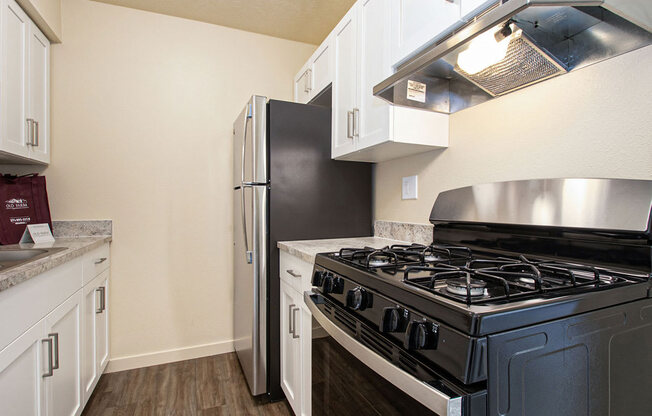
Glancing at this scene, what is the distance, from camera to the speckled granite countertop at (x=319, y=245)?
144cm

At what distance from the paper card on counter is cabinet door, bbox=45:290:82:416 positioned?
1.85ft

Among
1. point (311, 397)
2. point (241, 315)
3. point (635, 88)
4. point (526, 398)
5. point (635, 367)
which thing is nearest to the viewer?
point (526, 398)

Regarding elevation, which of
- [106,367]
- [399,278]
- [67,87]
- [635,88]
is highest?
[67,87]

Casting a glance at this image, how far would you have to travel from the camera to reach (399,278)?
0.82m

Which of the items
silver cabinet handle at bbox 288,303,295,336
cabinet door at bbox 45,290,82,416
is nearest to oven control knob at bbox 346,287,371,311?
silver cabinet handle at bbox 288,303,295,336

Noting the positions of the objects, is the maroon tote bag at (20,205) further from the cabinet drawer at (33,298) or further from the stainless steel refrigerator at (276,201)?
the stainless steel refrigerator at (276,201)

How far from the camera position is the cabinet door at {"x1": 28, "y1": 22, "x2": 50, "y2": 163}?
6.21 feet

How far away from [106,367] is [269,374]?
1.24 metres

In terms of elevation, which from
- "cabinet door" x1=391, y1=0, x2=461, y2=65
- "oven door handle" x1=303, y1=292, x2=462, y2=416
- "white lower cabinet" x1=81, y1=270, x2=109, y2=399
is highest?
"cabinet door" x1=391, y1=0, x2=461, y2=65

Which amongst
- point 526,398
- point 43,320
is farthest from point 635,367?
point 43,320

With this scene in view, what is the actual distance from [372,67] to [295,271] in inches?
40.6

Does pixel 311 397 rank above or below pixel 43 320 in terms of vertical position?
below

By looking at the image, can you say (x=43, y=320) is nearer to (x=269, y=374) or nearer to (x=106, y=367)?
(x=269, y=374)

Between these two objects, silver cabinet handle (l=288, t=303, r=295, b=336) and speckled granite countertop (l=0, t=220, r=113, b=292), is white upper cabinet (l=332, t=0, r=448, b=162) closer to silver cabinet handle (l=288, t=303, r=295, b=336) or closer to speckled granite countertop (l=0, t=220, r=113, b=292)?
silver cabinet handle (l=288, t=303, r=295, b=336)
